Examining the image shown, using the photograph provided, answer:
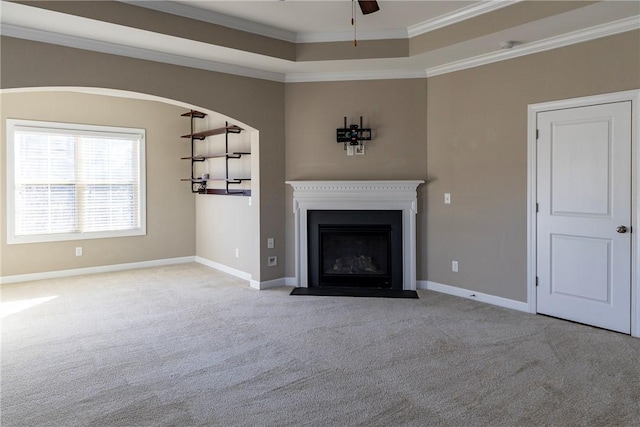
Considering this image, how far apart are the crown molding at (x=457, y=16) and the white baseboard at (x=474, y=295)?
2.85 metres

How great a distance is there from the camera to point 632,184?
12.3 feet

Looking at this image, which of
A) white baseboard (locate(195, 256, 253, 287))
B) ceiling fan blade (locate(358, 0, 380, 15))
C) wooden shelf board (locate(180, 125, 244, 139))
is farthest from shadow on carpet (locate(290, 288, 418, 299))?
ceiling fan blade (locate(358, 0, 380, 15))

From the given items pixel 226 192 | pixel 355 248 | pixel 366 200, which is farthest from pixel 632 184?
pixel 226 192

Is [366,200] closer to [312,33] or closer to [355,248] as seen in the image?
[355,248]

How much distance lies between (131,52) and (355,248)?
3.31 metres

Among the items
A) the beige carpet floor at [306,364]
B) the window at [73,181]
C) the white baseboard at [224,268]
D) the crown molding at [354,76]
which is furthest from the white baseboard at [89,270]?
the crown molding at [354,76]

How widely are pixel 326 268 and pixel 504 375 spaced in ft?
9.43

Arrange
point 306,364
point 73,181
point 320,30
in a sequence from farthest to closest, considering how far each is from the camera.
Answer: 1. point 73,181
2. point 320,30
3. point 306,364

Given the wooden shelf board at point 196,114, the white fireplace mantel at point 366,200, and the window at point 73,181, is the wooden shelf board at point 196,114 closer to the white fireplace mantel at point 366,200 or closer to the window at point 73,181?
the window at point 73,181

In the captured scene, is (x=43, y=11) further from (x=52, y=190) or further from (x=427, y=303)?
(x=427, y=303)

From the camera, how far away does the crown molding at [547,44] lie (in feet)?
12.2

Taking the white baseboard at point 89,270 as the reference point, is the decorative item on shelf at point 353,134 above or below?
above

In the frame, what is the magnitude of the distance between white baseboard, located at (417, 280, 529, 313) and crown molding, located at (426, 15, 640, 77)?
250cm

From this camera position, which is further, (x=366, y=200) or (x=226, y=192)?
(x=226, y=192)
